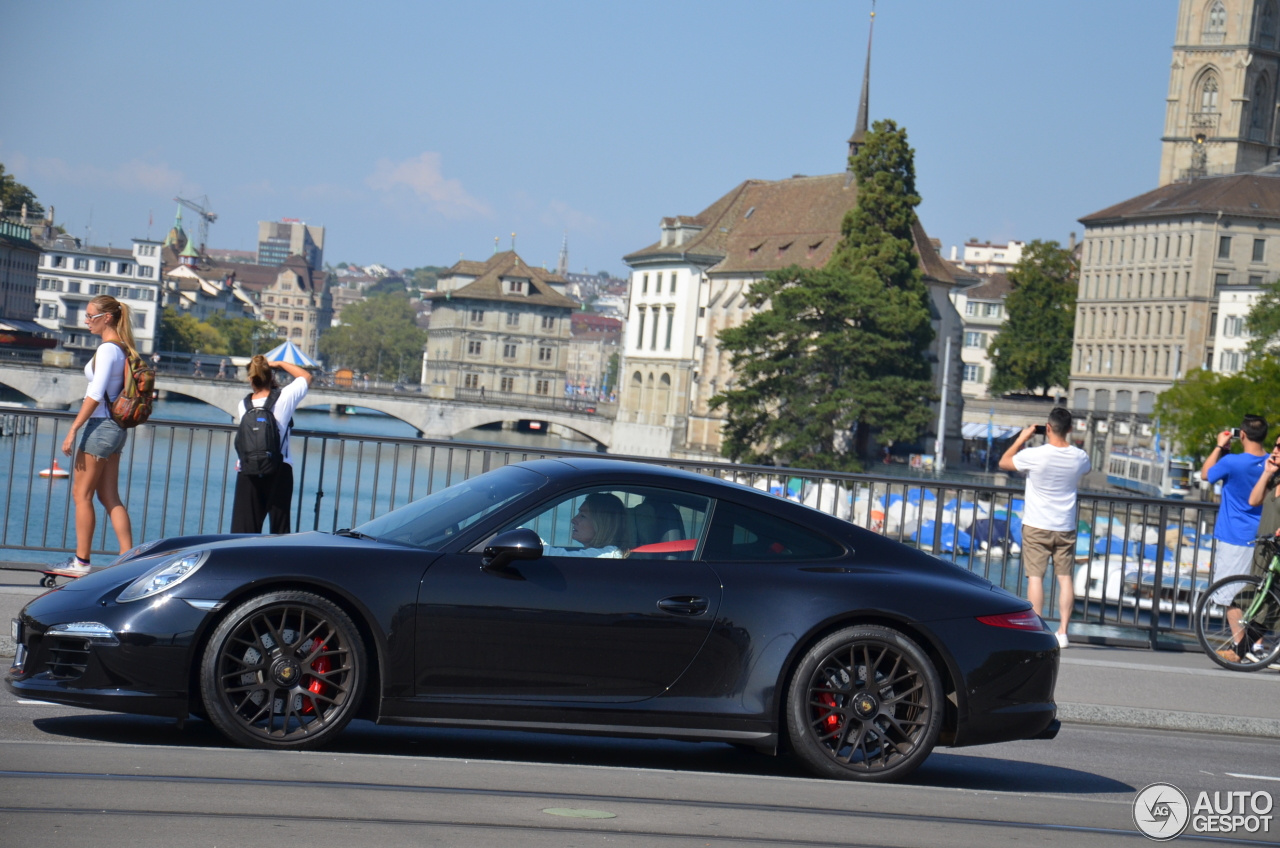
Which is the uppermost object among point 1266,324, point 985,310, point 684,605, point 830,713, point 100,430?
point 985,310

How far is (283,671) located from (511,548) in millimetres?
1016

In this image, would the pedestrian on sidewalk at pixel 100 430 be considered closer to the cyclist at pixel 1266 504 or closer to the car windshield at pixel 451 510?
the car windshield at pixel 451 510

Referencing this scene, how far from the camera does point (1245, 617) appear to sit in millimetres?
11477

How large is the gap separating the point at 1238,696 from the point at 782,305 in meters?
73.3

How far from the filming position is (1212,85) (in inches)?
5108

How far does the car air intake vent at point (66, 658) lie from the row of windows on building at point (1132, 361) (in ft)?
365

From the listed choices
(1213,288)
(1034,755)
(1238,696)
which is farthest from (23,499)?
(1213,288)

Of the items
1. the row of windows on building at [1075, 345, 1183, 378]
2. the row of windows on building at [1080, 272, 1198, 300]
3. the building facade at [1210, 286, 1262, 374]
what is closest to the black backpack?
the building facade at [1210, 286, 1262, 374]

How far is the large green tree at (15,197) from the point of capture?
118m

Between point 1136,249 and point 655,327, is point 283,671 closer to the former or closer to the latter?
point 1136,249

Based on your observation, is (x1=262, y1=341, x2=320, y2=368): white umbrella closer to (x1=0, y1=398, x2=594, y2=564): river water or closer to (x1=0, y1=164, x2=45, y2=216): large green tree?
(x1=0, y1=398, x2=594, y2=564): river water

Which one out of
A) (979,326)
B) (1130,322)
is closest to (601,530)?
(1130,322)

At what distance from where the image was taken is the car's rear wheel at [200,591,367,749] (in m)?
6.08

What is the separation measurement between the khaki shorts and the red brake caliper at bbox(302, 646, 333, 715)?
262 inches
